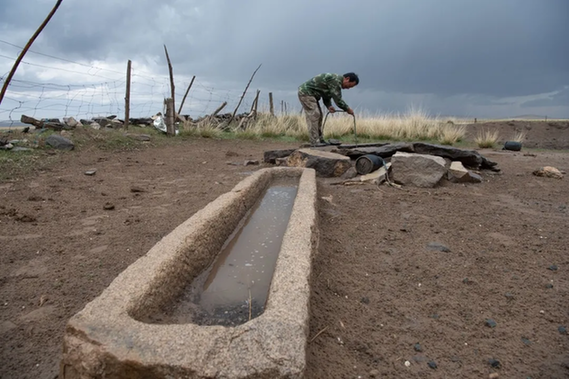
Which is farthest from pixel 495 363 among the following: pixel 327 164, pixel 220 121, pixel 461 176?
pixel 220 121

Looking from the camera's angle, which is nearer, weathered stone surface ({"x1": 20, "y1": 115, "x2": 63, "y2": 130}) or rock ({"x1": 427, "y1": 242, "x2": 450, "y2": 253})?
rock ({"x1": 427, "y1": 242, "x2": 450, "y2": 253})

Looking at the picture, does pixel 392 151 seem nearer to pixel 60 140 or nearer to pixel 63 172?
pixel 63 172

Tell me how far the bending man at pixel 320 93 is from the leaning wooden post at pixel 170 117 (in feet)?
12.6


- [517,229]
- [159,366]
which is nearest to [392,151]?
[517,229]

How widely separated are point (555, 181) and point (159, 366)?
233 inches

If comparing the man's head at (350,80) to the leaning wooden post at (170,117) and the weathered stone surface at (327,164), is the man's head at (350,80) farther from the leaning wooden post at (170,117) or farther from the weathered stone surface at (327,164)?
the leaning wooden post at (170,117)

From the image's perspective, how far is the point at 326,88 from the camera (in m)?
7.68

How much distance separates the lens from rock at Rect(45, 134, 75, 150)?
6.86m

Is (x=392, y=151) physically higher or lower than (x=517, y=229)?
higher

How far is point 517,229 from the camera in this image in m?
3.34

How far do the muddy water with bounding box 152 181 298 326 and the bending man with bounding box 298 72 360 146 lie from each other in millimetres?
4438

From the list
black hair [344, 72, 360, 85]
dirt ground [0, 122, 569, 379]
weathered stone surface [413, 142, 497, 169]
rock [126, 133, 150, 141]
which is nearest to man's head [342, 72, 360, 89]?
black hair [344, 72, 360, 85]

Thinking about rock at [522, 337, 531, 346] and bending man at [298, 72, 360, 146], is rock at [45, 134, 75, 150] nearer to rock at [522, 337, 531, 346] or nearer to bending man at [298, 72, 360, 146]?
bending man at [298, 72, 360, 146]

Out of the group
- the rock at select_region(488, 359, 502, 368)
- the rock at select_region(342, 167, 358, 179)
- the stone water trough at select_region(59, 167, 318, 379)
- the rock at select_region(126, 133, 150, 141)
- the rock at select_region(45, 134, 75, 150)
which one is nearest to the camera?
the stone water trough at select_region(59, 167, 318, 379)
